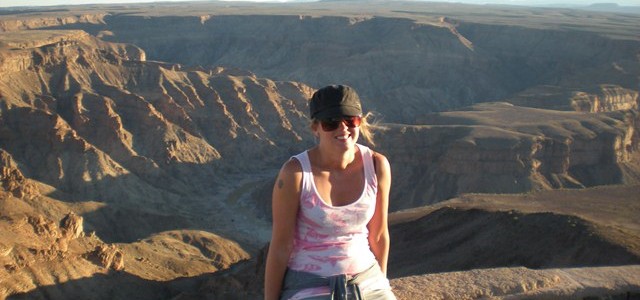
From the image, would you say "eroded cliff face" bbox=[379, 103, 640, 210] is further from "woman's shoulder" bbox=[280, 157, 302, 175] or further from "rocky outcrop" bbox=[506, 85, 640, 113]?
"woman's shoulder" bbox=[280, 157, 302, 175]

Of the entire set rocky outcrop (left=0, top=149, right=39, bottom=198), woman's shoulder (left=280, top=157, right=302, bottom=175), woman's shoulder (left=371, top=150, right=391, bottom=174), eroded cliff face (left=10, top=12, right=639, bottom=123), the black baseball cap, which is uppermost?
the black baseball cap

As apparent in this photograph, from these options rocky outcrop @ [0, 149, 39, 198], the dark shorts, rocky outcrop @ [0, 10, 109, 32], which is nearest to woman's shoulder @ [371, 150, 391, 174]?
the dark shorts

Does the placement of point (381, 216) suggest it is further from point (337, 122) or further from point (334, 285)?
point (337, 122)

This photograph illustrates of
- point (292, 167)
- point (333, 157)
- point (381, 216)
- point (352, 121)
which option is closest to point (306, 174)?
point (292, 167)

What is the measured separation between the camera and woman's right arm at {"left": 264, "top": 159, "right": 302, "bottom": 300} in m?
6.92

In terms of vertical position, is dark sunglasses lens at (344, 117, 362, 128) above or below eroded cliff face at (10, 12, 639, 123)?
above

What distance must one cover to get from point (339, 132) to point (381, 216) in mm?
1013

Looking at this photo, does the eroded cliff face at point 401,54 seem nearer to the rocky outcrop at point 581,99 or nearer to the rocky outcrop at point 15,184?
the rocky outcrop at point 581,99

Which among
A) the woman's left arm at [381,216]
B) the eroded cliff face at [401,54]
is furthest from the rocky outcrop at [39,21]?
the woman's left arm at [381,216]

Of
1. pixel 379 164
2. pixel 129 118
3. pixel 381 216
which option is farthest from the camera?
pixel 129 118

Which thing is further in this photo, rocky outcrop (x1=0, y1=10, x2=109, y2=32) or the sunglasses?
rocky outcrop (x1=0, y1=10, x2=109, y2=32)

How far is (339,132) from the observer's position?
7191mm

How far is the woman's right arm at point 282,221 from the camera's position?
22.7 ft

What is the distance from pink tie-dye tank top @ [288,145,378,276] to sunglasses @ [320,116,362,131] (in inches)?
12.8
